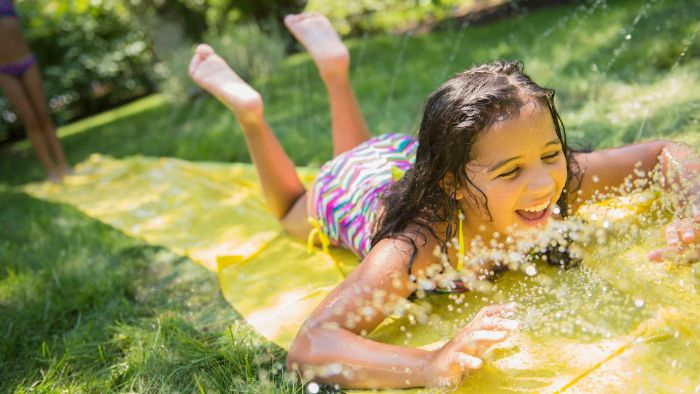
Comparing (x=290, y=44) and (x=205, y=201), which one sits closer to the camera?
(x=205, y=201)

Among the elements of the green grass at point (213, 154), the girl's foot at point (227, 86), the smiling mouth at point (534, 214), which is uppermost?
the girl's foot at point (227, 86)

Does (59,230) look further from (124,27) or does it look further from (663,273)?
(124,27)

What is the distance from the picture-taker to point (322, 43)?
11.3 feet

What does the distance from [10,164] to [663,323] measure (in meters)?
7.36

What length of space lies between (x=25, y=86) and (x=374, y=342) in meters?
4.91

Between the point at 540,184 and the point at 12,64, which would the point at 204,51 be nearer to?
the point at 540,184

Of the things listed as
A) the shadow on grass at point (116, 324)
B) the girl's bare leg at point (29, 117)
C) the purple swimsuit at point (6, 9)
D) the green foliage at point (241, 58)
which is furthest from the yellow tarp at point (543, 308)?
the green foliage at point (241, 58)

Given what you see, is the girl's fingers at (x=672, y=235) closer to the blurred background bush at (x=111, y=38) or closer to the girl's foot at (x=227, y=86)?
the girl's foot at (x=227, y=86)

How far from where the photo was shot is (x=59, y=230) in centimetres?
386

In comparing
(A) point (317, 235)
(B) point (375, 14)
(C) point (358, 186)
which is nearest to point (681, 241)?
(C) point (358, 186)

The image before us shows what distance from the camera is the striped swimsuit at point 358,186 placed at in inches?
102

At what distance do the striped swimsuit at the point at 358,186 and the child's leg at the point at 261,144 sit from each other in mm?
237

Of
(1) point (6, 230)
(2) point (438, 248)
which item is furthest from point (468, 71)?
(1) point (6, 230)

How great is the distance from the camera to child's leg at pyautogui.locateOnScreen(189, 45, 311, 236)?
3.03 metres
